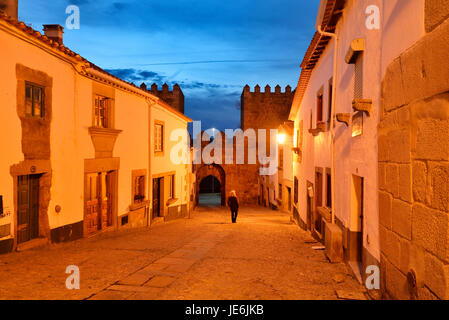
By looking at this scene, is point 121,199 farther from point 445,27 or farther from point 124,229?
point 445,27

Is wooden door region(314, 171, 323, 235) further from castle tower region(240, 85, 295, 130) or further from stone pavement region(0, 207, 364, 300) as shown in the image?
castle tower region(240, 85, 295, 130)

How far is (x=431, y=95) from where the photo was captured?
112 inches

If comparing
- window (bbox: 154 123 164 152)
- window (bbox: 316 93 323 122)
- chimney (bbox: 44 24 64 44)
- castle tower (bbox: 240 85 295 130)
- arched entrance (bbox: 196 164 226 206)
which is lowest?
Result: arched entrance (bbox: 196 164 226 206)

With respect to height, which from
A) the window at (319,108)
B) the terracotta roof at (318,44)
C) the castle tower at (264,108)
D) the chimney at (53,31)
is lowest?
the window at (319,108)

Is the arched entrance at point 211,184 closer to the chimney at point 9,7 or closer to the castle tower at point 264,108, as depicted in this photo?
the castle tower at point 264,108

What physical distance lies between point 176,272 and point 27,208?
4294 mm

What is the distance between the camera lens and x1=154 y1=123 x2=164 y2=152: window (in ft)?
49.8

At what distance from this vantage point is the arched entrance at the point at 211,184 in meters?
31.8

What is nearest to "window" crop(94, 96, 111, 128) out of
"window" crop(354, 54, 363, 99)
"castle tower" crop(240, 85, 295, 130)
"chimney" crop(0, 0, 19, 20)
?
"chimney" crop(0, 0, 19, 20)

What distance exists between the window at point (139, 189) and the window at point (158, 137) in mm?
2008

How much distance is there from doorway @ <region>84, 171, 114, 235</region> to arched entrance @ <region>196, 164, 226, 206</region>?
1999 cm

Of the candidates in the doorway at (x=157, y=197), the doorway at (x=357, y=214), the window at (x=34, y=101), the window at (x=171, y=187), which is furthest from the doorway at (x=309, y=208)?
the window at (x=34, y=101)

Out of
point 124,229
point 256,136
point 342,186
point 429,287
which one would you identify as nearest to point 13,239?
point 124,229
